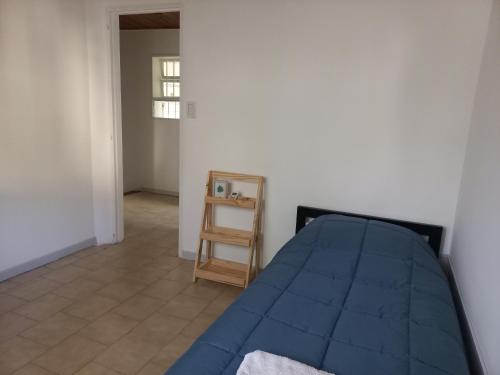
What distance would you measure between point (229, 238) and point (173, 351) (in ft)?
3.22

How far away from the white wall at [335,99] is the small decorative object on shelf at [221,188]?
15 centimetres

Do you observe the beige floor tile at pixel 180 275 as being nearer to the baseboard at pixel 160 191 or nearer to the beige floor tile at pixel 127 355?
the beige floor tile at pixel 127 355

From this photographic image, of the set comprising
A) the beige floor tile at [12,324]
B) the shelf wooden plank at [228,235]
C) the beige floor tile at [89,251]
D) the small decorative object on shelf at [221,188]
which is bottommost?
the beige floor tile at [12,324]

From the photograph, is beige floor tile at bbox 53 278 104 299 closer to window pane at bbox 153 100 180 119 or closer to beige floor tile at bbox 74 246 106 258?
beige floor tile at bbox 74 246 106 258

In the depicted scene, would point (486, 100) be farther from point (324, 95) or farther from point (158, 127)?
point (158, 127)

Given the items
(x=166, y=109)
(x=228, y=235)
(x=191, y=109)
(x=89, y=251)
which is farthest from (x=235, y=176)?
→ (x=166, y=109)

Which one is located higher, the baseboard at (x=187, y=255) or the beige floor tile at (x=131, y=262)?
the baseboard at (x=187, y=255)

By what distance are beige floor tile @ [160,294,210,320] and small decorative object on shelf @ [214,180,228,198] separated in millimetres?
840

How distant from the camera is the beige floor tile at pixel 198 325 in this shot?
2328 mm

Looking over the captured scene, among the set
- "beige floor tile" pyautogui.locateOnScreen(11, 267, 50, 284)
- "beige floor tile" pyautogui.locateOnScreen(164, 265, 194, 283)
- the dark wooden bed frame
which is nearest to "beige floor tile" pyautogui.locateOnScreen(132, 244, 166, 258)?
"beige floor tile" pyautogui.locateOnScreen(164, 265, 194, 283)

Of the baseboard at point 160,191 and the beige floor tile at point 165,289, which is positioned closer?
the beige floor tile at point 165,289

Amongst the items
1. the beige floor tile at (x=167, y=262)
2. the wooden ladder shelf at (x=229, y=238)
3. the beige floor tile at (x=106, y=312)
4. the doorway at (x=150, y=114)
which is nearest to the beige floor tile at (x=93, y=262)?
the beige floor tile at (x=106, y=312)

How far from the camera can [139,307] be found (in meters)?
2.60

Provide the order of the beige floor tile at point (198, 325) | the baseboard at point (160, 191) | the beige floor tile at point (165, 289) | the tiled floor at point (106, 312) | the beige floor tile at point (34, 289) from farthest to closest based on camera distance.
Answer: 1. the baseboard at point (160, 191)
2. the beige floor tile at point (165, 289)
3. the beige floor tile at point (34, 289)
4. the beige floor tile at point (198, 325)
5. the tiled floor at point (106, 312)
